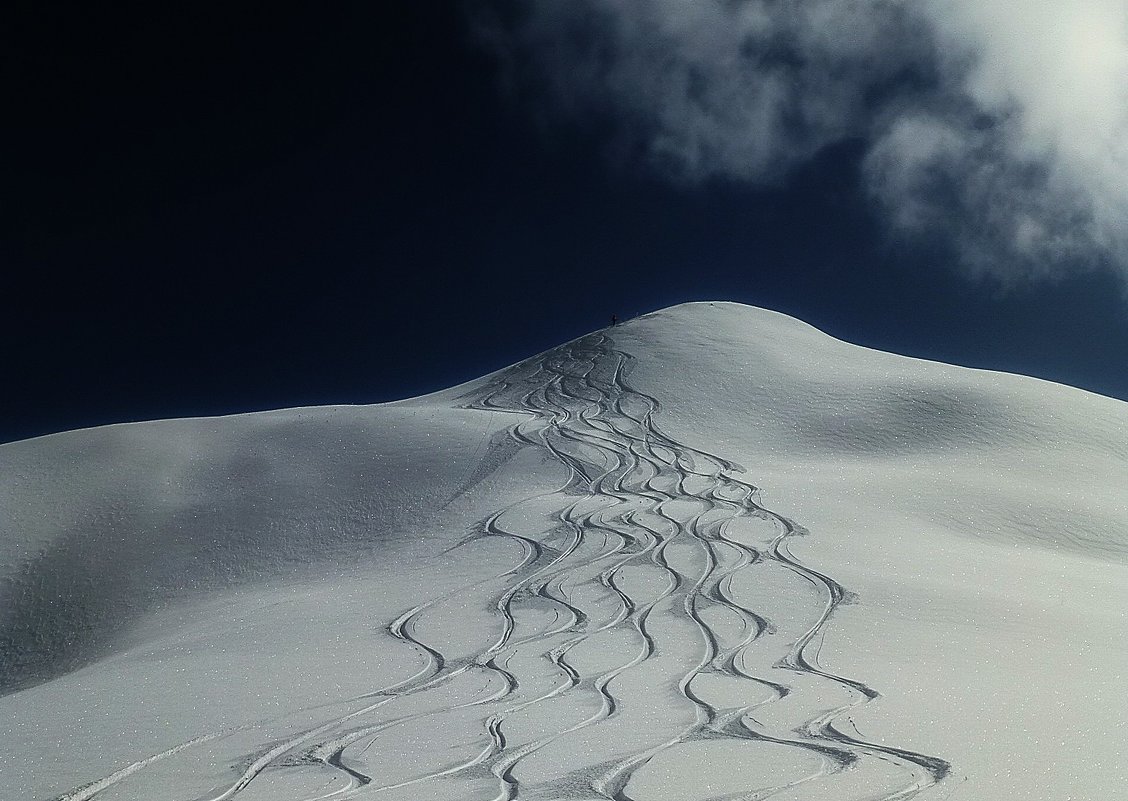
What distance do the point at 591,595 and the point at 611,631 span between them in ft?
4.64

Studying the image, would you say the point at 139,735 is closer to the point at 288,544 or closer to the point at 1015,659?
the point at 1015,659

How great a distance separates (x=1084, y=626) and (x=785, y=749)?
5.57 metres

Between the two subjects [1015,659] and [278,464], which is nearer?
[1015,659]

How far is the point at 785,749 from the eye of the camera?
5.55m

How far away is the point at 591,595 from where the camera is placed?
1050 cm

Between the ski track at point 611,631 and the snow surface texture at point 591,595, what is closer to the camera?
the ski track at point 611,631

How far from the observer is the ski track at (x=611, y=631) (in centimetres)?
536

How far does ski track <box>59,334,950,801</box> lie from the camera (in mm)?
5363

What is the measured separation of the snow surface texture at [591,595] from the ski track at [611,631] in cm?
4

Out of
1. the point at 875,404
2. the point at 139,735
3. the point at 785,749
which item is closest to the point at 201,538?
the point at 139,735

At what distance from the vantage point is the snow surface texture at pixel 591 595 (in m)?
5.60

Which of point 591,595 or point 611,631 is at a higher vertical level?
point 591,595

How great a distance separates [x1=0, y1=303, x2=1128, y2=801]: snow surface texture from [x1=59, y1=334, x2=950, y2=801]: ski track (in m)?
0.04

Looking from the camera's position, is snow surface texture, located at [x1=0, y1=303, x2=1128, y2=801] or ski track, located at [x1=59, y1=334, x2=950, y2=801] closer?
ski track, located at [x1=59, y1=334, x2=950, y2=801]
